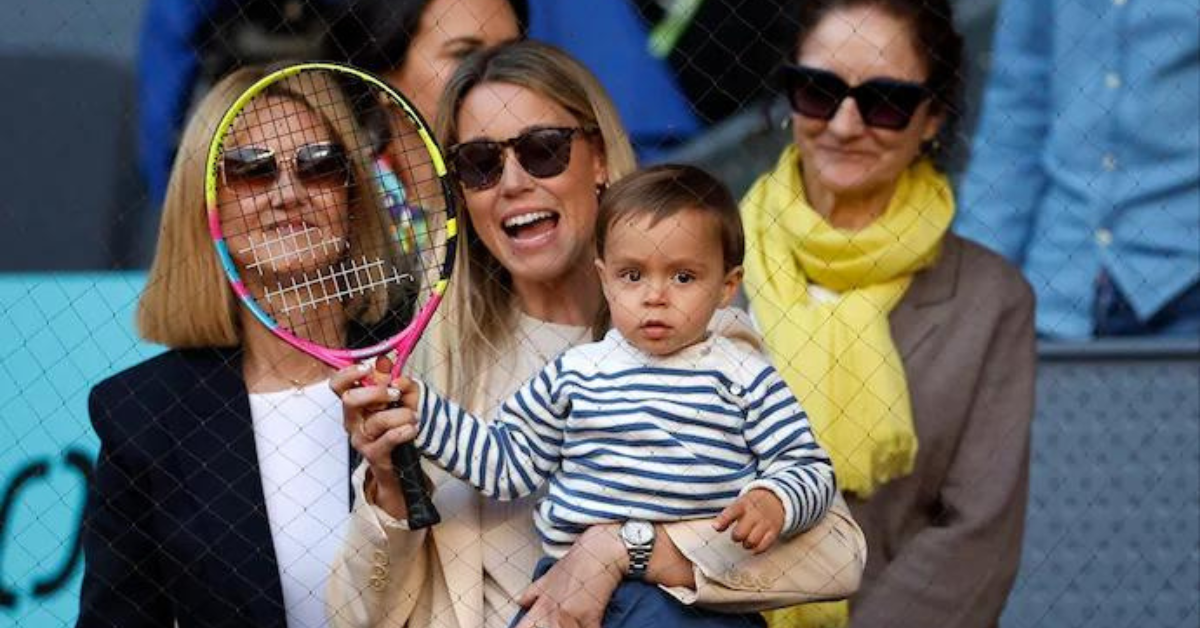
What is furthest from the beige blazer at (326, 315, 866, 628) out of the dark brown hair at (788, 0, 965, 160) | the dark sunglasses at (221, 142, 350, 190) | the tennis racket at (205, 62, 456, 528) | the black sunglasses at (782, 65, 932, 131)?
the dark brown hair at (788, 0, 965, 160)

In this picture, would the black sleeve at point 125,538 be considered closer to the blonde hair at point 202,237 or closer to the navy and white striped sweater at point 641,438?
the blonde hair at point 202,237

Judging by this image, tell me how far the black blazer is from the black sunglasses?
3.72ft

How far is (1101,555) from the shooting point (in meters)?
5.45

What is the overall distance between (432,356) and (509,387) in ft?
A: 0.42

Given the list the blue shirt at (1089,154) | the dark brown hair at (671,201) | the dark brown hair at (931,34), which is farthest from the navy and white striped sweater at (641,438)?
the blue shirt at (1089,154)

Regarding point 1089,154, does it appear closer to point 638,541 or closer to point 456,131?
point 456,131

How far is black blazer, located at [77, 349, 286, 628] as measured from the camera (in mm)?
3979

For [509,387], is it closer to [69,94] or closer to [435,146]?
[435,146]

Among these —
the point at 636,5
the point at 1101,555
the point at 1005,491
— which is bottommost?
the point at 1101,555

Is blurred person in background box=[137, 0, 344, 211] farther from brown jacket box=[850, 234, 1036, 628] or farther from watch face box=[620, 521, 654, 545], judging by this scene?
watch face box=[620, 521, 654, 545]

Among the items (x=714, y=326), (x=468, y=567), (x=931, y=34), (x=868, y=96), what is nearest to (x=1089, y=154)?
(x=931, y=34)

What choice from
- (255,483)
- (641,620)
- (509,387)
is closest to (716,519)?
(641,620)

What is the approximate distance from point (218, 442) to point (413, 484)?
46 cm

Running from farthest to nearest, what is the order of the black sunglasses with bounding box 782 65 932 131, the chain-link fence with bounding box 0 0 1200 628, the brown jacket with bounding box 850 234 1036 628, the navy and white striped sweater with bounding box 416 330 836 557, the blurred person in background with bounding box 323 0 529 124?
the blurred person in background with bounding box 323 0 529 124 < the black sunglasses with bounding box 782 65 932 131 < the brown jacket with bounding box 850 234 1036 628 < the chain-link fence with bounding box 0 0 1200 628 < the navy and white striped sweater with bounding box 416 330 836 557
